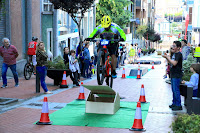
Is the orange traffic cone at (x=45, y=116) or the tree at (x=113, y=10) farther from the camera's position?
the tree at (x=113, y=10)

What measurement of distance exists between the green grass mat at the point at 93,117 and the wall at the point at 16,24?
10.1 meters

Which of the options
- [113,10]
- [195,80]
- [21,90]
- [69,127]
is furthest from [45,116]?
[113,10]

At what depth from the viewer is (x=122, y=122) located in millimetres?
9250

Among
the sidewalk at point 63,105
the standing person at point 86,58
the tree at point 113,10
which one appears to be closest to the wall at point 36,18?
the standing person at point 86,58

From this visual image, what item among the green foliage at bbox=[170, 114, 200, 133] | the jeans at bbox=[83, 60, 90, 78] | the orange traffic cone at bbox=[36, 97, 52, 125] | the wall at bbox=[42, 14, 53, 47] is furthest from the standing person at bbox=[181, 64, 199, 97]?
the wall at bbox=[42, 14, 53, 47]

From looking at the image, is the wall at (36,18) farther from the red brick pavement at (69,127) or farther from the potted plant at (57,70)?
the red brick pavement at (69,127)

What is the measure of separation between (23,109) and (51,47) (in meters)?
16.4

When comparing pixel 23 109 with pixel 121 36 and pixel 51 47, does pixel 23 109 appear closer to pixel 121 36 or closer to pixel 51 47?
pixel 121 36

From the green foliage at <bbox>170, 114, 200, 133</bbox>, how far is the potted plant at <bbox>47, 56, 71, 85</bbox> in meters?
10.1

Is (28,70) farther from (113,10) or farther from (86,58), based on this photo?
(113,10)

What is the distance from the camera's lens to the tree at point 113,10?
50.1 metres

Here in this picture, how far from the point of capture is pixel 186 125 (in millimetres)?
5828

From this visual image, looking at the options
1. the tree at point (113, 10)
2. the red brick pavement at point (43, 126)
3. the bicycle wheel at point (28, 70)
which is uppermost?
the tree at point (113, 10)

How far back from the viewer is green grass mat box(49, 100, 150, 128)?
9062 millimetres
